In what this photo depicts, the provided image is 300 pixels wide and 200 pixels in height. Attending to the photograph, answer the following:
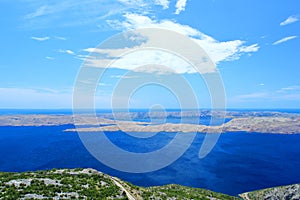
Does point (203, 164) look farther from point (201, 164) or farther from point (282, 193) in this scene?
point (282, 193)

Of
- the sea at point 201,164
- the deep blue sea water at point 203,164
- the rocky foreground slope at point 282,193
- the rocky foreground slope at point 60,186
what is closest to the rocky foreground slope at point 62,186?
the rocky foreground slope at point 60,186

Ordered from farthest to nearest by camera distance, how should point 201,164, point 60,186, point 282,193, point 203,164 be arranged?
point 203,164, point 201,164, point 282,193, point 60,186

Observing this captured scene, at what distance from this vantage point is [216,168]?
101 metres

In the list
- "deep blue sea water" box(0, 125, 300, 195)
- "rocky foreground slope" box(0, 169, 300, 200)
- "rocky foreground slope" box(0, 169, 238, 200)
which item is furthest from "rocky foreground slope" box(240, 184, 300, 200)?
"rocky foreground slope" box(0, 169, 238, 200)

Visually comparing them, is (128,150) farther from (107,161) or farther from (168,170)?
(168,170)

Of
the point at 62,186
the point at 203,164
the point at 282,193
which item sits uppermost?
the point at 62,186

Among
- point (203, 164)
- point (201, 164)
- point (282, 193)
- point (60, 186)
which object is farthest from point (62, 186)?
point (203, 164)

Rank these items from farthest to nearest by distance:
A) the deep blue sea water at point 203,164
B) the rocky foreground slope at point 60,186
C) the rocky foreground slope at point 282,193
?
the deep blue sea water at point 203,164 < the rocky foreground slope at point 282,193 < the rocky foreground slope at point 60,186

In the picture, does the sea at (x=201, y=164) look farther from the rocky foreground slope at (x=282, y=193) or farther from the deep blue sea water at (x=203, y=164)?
the rocky foreground slope at (x=282, y=193)

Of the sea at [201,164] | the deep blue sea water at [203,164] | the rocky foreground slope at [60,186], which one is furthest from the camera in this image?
the deep blue sea water at [203,164]

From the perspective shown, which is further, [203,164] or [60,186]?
[203,164]

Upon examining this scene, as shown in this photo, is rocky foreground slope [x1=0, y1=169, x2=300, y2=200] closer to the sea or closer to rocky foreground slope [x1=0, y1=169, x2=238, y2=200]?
rocky foreground slope [x1=0, y1=169, x2=238, y2=200]

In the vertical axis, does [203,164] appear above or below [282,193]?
below

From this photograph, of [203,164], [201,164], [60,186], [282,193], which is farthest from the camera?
[203,164]
